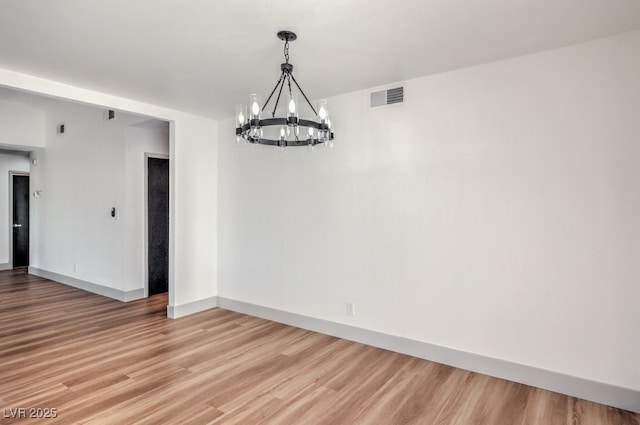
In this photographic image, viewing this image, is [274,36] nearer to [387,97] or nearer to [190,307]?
[387,97]

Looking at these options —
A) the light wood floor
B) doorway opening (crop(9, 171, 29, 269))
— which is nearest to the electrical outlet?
the light wood floor

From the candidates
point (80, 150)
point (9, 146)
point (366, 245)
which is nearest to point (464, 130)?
point (366, 245)

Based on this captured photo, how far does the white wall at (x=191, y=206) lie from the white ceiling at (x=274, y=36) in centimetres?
124

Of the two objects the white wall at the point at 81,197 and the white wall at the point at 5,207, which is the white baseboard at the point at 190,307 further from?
the white wall at the point at 5,207

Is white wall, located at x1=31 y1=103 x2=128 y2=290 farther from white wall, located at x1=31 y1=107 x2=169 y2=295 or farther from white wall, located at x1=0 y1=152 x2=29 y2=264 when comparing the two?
white wall, located at x1=0 y1=152 x2=29 y2=264

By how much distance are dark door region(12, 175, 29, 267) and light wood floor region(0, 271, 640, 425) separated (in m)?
5.23

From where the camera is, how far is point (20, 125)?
266 inches

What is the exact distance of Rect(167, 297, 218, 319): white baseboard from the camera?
15.8ft

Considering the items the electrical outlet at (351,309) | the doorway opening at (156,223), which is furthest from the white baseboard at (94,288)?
the electrical outlet at (351,309)

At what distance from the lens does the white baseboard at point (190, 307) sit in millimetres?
4801

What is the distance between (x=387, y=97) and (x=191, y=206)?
2.99 m

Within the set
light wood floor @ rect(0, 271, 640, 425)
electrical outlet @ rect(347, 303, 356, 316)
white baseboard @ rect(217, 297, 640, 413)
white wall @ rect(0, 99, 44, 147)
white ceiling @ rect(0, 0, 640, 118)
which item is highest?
white wall @ rect(0, 99, 44, 147)

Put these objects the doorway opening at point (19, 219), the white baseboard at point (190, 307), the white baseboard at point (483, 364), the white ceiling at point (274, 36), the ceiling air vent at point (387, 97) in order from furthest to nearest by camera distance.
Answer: the doorway opening at point (19, 219) < the white baseboard at point (190, 307) < the ceiling air vent at point (387, 97) < the white baseboard at point (483, 364) < the white ceiling at point (274, 36)

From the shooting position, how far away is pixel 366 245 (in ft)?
12.8
